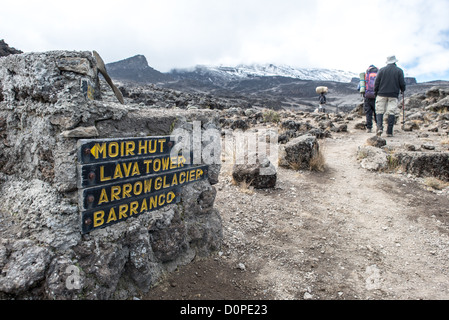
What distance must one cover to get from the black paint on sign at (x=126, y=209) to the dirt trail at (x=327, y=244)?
639 millimetres

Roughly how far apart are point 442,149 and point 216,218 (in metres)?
6.18

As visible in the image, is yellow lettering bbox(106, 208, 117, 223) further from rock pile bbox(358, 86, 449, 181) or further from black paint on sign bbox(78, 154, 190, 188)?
rock pile bbox(358, 86, 449, 181)

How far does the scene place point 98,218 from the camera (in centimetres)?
194

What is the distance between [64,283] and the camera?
172cm

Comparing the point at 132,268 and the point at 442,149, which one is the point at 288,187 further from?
the point at 442,149

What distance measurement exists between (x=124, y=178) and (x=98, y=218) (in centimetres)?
32

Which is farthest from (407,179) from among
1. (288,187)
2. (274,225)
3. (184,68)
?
(184,68)

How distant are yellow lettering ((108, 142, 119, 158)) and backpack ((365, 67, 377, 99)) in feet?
26.6

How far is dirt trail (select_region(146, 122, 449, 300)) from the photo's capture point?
2.49 metres

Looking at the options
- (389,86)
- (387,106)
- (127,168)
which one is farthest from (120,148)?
(387,106)

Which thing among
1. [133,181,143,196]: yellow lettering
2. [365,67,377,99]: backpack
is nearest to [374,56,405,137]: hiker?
[365,67,377,99]: backpack

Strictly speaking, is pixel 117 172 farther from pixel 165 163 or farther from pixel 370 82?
pixel 370 82

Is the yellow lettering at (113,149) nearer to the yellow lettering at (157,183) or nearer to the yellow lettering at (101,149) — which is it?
the yellow lettering at (101,149)

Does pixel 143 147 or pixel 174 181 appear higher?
pixel 143 147
